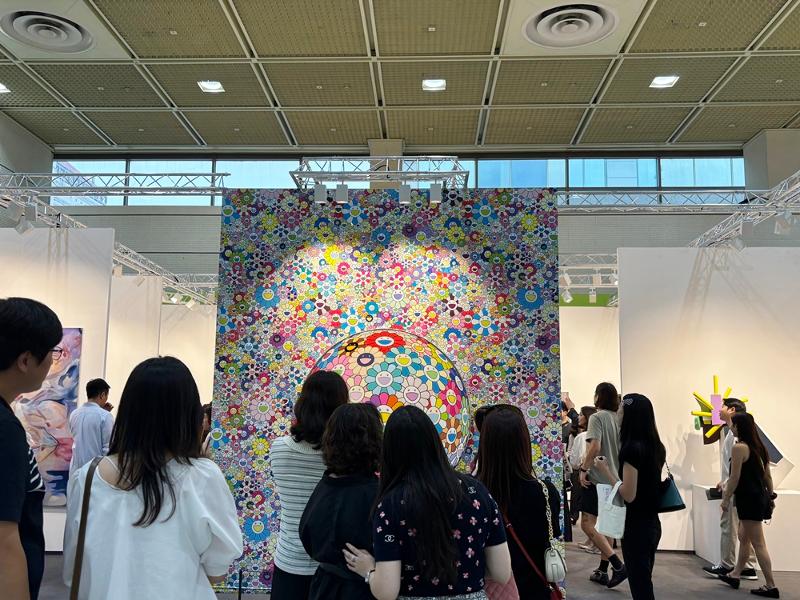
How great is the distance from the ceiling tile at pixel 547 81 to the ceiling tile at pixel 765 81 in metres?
1.84

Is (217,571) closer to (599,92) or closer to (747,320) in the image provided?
(747,320)

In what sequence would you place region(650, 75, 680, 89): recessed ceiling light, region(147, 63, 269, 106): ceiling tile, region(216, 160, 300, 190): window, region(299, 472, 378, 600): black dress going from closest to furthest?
region(299, 472, 378, 600): black dress → region(147, 63, 269, 106): ceiling tile → region(650, 75, 680, 89): recessed ceiling light → region(216, 160, 300, 190): window

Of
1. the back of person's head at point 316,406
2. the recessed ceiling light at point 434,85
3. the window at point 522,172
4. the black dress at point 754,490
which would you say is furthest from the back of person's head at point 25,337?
the window at point 522,172

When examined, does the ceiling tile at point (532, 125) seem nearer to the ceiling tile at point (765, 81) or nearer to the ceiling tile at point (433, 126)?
the ceiling tile at point (433, 126)

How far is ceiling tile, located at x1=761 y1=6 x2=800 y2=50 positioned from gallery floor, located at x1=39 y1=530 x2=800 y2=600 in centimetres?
598

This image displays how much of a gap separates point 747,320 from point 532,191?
3721 millimetres

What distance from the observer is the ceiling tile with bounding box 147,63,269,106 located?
9.27 meters

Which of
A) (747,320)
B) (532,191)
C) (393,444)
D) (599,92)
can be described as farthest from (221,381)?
(599,92)

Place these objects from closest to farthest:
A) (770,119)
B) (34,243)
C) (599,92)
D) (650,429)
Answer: (650,429)
(34,243)
(599,92)
(770,119)

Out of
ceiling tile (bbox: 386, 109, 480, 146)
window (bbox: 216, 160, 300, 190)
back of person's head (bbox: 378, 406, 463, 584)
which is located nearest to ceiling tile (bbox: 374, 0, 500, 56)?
ceiling tile (bbox: 386, 109, 480, 146)

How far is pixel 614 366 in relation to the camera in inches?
447

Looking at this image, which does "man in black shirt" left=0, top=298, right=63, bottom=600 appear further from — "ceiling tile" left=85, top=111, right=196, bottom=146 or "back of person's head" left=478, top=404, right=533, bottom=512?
"ceiling tile" left=85, top=111, right=196, bottom=146

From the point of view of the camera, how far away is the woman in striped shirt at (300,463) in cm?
300

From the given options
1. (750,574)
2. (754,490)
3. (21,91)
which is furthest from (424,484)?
(21,91)
